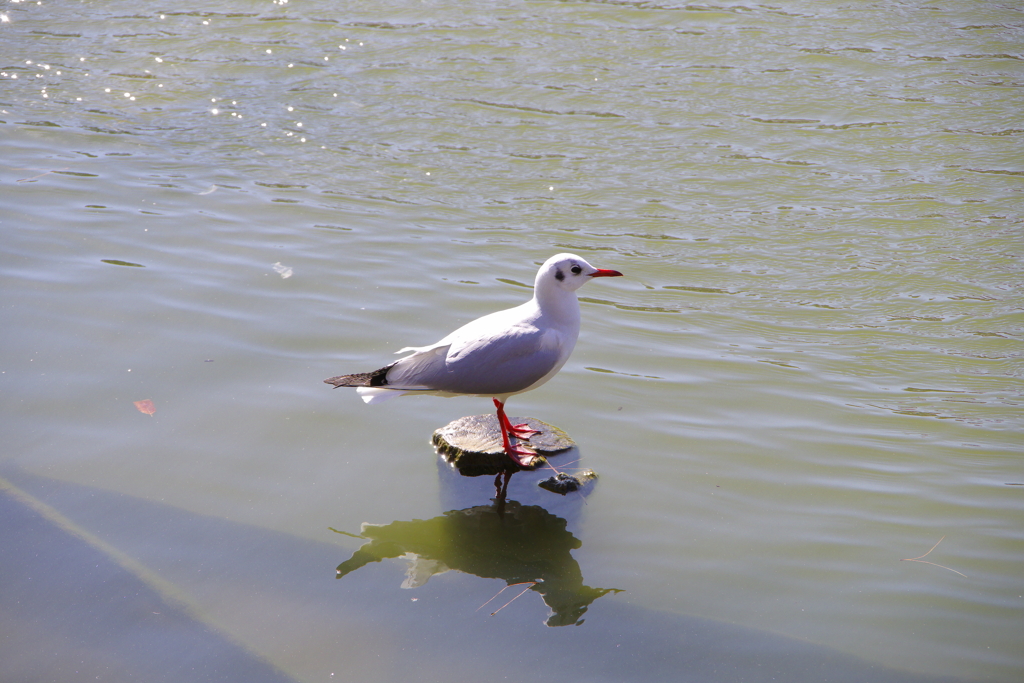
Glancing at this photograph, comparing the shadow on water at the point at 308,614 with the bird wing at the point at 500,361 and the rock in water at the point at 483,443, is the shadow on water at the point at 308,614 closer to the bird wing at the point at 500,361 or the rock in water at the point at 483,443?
the rock in water at the point at 483,443

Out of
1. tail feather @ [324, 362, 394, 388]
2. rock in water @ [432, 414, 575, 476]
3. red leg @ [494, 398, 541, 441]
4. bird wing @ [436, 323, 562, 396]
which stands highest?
bird wing @ [436, 323, 562, 396]

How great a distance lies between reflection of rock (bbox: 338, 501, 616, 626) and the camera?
3.07 m

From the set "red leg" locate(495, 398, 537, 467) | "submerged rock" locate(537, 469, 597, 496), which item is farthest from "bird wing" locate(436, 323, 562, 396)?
"submerged rock" locate(537, 469, 597, 496)

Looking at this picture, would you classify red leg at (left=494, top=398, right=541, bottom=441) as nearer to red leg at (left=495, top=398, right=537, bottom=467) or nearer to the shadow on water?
red leg at (left=495, top=398, right=537, bottom=467)

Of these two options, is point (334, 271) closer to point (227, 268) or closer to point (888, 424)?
point (227, 268)

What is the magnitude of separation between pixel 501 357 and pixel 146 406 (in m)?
1.68

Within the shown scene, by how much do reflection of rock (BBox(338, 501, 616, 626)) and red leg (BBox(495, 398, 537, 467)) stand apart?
21cm

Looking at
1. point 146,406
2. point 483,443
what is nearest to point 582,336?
point 483,443

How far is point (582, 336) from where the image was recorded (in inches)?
188

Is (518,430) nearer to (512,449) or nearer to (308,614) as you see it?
(512,449)

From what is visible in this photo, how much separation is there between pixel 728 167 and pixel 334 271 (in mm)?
3552

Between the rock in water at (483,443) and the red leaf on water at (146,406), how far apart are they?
1.28 meters

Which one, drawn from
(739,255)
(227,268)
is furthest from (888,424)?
(227,268)

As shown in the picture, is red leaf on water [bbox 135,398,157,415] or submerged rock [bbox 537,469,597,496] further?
red leaf on water [bbox 135,398,157,415]
